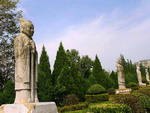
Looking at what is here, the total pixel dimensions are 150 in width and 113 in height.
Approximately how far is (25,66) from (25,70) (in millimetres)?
96

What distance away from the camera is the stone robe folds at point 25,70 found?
4.00 m

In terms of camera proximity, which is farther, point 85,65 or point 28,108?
point 85,65

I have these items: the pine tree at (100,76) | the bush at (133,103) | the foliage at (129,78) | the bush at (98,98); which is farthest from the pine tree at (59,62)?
the foliage at (129,78)

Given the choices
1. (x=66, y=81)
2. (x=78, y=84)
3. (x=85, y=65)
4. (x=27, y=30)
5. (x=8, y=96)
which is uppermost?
(x=85, y=65)

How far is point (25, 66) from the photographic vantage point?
13.6 feet

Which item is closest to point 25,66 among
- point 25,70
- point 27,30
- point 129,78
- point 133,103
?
point 25,70

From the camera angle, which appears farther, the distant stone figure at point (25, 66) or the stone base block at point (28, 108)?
the distant stone figure at point (25, 66)

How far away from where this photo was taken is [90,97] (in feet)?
61.0

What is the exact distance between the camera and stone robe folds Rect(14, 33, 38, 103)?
4.00 metres

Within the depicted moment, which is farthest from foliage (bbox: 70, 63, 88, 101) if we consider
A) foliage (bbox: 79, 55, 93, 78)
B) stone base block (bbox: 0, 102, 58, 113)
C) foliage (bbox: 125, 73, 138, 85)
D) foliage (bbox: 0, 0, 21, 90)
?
foliage (bbox: 79, 55, 93, 78)

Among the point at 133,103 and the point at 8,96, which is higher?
the point at 8,96

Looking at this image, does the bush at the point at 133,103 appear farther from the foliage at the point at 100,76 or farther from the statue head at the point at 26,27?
the foliage at the point at 100,76

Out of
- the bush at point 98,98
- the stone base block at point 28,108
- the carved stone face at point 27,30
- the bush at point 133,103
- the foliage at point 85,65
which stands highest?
the foliage at point 85,65

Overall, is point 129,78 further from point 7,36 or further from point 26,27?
point 26,27
